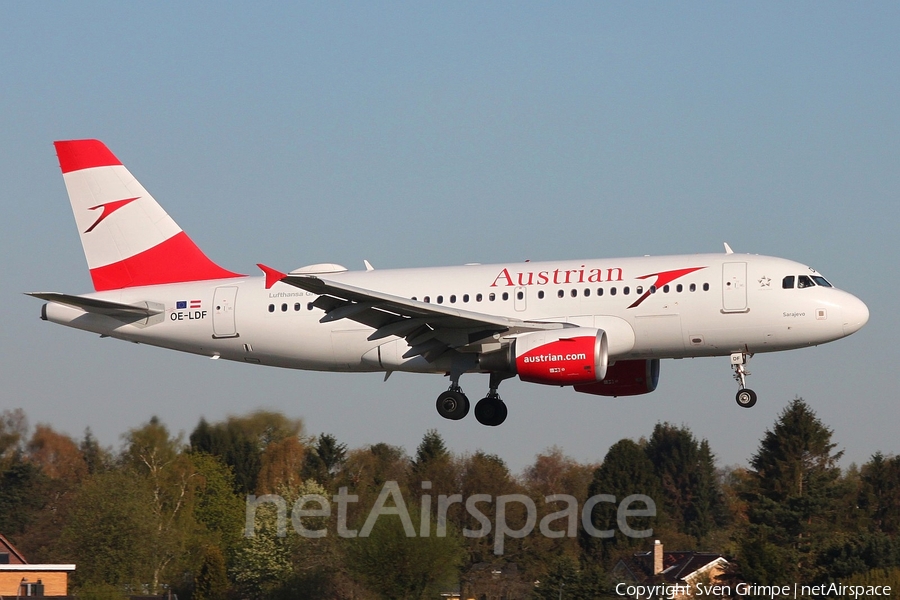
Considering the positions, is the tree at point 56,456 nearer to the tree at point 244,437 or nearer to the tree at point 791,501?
the tree at point 244,437

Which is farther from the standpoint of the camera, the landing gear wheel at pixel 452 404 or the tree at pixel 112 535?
the tree at pixel 112 535

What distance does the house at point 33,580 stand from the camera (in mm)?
52781

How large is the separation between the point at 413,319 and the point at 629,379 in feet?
24.1

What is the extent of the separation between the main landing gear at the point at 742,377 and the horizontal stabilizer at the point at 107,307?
16.5m

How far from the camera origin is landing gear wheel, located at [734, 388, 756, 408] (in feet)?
111

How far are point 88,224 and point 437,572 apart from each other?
19.0 meters

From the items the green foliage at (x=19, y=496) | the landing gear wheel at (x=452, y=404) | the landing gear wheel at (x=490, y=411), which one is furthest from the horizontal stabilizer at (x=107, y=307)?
the green foliage at (x=19, y=496)

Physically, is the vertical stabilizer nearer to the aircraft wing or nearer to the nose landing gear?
the aircraft wing

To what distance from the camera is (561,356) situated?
32500 mm

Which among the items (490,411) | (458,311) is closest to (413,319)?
(458,311)

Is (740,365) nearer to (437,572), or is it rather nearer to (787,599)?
(437,572)

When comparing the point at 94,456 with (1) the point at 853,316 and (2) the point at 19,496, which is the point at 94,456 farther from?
(1) the point at 853,316

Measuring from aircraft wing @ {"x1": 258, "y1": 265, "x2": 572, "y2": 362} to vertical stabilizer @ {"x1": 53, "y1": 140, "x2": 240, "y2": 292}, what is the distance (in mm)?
6612

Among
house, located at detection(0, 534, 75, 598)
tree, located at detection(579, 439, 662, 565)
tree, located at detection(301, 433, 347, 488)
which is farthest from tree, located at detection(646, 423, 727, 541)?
house, located at detection(0, 534, 75, 598)
